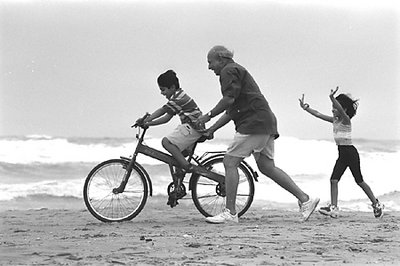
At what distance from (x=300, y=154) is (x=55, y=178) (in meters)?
6.17

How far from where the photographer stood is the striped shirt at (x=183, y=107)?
676 centimetres

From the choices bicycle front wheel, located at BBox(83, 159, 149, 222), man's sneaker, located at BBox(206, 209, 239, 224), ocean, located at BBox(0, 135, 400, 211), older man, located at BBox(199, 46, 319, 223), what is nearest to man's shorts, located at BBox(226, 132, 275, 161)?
older man, located at BBox(199, 46, 319, 223)

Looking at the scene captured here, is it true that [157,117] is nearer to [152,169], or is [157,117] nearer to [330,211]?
[330,211]

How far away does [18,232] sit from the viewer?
6.32 m

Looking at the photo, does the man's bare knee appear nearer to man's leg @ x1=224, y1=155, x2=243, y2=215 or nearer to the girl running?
man's leg @ x1=224, y1=155, x2=243, y2=215

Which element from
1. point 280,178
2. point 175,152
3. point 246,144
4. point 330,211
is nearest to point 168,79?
point 175,152

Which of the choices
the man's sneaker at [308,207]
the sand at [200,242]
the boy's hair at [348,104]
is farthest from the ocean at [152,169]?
the sand at [200,242]

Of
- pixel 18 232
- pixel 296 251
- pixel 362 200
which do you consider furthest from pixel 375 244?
pixel 362 200

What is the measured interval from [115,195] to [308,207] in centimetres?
187

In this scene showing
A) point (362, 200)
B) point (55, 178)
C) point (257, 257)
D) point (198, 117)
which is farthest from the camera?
point (55, 178)

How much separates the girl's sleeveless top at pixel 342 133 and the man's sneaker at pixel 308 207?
0.86m

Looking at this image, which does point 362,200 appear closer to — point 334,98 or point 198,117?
point 334,98

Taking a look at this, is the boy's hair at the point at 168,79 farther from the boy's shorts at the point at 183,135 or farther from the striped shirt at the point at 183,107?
the boy's shorts at the point at 183,135

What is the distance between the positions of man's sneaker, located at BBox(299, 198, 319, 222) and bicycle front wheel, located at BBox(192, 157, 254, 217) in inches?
21.6
